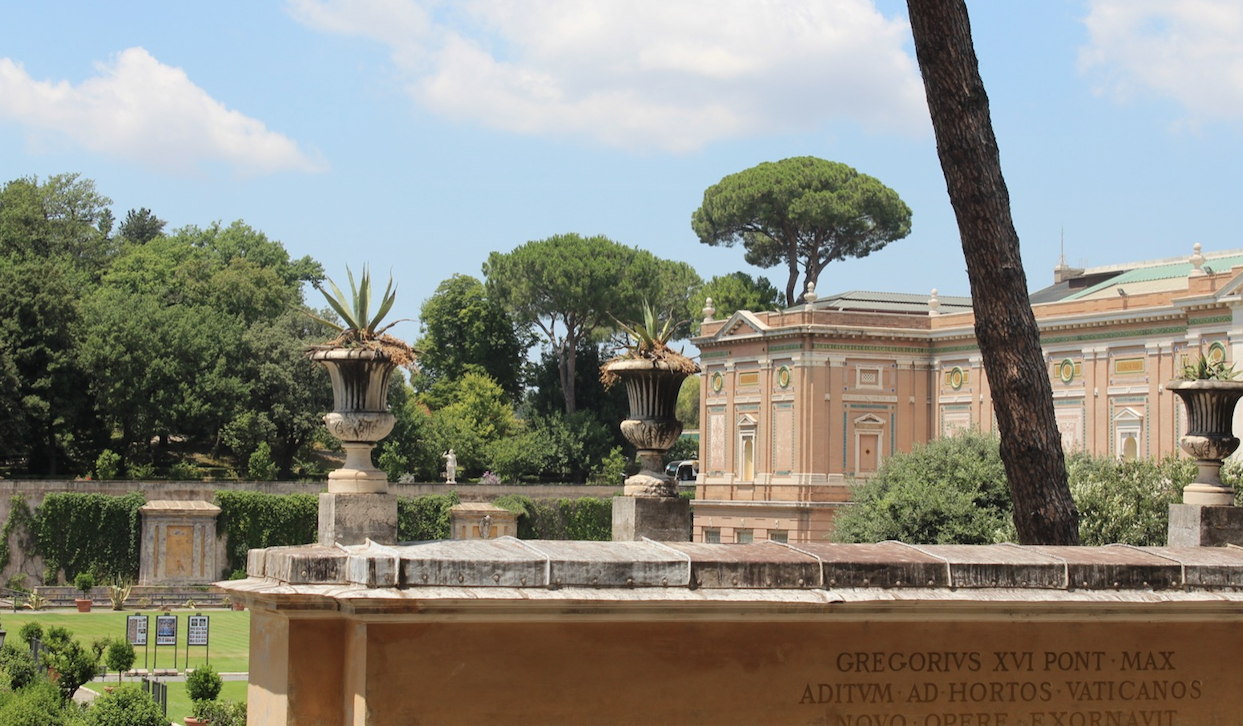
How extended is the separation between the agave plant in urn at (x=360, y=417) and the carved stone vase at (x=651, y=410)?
206 centimetres

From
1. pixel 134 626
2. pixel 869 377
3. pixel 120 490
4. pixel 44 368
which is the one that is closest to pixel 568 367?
pixel 869 377

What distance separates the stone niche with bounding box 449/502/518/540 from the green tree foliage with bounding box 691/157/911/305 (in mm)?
24014

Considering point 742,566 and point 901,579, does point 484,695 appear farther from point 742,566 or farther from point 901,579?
point 901,579

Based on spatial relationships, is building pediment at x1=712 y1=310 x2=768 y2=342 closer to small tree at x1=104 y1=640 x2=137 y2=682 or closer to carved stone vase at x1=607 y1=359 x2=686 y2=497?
small tree at x1=104 y1=640 x2=137 y2=682

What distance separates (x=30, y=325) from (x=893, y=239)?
39.8 m

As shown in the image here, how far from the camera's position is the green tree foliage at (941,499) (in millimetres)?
35031

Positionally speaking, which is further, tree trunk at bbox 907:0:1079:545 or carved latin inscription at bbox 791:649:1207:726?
tree trunk at bbox 907:0:1079:545

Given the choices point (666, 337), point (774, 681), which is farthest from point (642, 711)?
point (666, 337)

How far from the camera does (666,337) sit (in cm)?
1130

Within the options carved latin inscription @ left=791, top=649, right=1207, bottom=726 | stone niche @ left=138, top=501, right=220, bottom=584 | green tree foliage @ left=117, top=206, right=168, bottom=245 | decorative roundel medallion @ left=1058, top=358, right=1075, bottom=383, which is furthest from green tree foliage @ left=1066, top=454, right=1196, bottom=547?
green tree foliage @ left=117, top=206, right=168, bottom=245

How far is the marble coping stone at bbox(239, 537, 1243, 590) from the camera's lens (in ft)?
25.5

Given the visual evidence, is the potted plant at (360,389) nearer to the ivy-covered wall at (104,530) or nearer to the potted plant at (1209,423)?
the potted plant at (1209,423)

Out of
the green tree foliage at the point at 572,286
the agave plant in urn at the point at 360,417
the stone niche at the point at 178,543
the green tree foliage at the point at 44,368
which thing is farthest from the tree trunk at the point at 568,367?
the agave plant in urn at the point at 360,417

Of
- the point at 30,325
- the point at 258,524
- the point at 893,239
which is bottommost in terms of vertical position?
the point at 258,524
